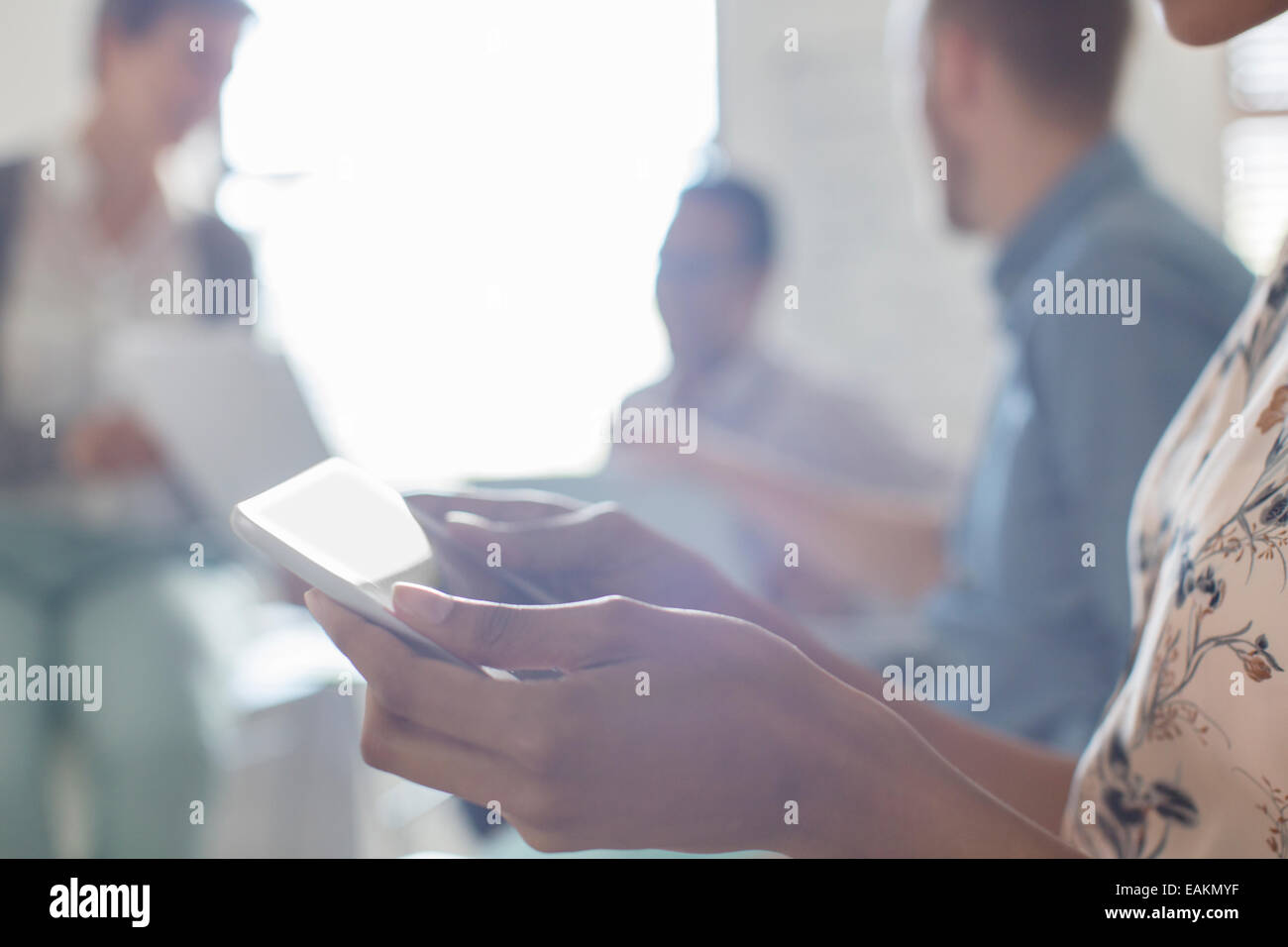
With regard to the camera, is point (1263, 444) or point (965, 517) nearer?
point (1263, 444)

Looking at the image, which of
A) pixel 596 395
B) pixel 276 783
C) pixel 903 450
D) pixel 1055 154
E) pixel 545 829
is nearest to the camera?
pixel 545 829

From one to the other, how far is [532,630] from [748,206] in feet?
5.58

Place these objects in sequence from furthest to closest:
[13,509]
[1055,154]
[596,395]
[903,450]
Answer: [596,395] → [903,450] → [13,509] → [1055,154]

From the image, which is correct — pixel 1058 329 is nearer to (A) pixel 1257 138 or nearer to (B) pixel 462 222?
(B) pixel 462 222

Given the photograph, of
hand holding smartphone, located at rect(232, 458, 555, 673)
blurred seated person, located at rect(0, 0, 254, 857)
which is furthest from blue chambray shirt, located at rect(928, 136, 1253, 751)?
blurred seated person, located at rect(0, 0, 254, 857)

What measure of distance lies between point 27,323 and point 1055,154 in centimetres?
115

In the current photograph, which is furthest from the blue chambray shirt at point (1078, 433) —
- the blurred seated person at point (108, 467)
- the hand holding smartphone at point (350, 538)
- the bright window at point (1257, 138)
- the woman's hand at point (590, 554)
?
the bright window at point (1257, 138)

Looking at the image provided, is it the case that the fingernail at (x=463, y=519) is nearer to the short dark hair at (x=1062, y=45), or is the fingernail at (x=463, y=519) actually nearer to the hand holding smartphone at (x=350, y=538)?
the hand holding smartphone at (x=350, y=538)

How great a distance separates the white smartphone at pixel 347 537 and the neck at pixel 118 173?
1.09m

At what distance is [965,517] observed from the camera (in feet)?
3.44

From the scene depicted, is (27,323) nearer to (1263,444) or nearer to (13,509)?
(13,509)

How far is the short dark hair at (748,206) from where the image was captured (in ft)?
6.23

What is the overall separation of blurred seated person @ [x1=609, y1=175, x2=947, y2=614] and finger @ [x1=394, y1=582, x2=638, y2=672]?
1.11m
